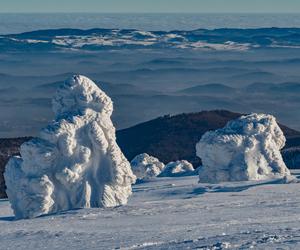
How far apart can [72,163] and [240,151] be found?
9003mm

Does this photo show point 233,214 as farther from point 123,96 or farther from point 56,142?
point 123,96

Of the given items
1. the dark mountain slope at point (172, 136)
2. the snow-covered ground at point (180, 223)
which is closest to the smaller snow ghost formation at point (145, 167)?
the snow-covered ground at point (180, 223)

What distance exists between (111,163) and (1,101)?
422 ft

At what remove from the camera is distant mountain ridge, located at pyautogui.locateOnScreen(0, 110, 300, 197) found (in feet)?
261

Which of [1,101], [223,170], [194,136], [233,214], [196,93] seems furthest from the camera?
[196,93]

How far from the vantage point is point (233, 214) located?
26.8m

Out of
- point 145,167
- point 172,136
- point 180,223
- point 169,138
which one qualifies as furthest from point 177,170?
point 172,136

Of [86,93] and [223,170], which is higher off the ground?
[86,93]

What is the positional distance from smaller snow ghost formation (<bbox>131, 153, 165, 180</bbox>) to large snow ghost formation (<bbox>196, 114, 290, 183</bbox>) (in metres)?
10.1

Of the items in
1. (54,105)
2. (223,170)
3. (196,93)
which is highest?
(54,105)

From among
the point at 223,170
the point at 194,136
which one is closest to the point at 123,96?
the point at 194,136

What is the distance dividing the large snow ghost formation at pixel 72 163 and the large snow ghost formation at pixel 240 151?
21.4ft

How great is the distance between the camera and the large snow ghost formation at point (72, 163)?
95.8 feet

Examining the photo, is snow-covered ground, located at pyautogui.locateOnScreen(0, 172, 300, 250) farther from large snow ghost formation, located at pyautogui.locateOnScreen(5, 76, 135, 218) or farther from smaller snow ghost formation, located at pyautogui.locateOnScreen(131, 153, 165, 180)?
smaller snow ghost formation, located at pyautogui.locateOnScreen(131, 153, 165, 180)
